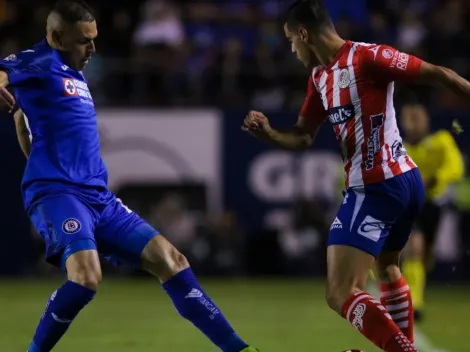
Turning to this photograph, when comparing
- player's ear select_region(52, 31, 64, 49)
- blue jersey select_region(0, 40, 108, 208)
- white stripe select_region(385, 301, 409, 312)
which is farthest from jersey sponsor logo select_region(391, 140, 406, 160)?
player's ear select_region(52, 31, 64, 49)

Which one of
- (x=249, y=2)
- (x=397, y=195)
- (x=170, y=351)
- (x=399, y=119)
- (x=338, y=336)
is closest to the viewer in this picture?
(x=397, y=195)

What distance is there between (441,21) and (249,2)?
123 inches

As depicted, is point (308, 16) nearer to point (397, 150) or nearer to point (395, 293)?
point (397, 150)

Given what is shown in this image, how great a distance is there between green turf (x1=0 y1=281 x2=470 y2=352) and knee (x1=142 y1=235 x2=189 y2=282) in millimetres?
1394

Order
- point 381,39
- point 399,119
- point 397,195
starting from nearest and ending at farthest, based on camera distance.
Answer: point 397,195
point 399,119
point 381,39

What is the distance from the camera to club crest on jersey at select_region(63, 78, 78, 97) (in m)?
6.52

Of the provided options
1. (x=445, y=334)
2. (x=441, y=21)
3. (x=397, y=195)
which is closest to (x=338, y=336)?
(x=445, y=334)

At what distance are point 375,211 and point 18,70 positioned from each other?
7.58 ft

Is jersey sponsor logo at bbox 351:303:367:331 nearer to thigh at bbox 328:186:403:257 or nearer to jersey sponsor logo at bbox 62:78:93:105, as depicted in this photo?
thigh at bbox 328:186:403:257

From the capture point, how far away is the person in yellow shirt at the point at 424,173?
10.1 metres

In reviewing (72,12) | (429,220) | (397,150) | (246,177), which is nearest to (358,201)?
(397,150)

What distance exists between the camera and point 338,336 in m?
8.66

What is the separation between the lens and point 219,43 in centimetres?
1630

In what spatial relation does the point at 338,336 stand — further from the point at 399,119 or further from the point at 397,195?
the point at 399,119
